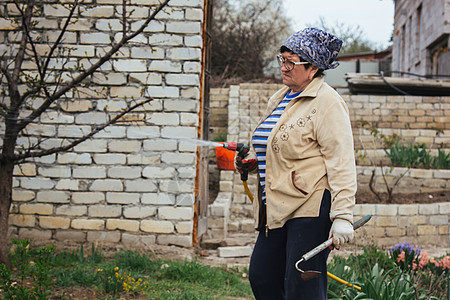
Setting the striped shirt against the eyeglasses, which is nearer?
the eyeglasses

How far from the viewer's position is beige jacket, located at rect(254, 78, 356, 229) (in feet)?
9.32

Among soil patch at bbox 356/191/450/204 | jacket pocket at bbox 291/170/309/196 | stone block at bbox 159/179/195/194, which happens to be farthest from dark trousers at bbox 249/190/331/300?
soil patch at bbox 356/191/450/204

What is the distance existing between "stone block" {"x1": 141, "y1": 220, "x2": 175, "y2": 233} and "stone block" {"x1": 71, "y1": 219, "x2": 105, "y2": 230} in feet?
1.79

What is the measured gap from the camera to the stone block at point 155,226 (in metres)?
6.65

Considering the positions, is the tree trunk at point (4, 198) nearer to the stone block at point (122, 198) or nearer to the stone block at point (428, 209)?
the stone block at point (122, 198)

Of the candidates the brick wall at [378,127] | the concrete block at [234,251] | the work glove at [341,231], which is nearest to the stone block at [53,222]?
the concrete block at [234,251]

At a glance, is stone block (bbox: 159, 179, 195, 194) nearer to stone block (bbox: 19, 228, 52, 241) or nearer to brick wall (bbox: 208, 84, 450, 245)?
stone block (bbox: 19, 228, 52, 241)

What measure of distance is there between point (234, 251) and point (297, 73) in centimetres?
453

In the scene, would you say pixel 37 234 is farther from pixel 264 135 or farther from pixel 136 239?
pixel 264 135

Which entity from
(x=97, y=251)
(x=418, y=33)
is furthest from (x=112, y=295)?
(x=418, y=33)

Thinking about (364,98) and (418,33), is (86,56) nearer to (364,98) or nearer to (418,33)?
(364,98)

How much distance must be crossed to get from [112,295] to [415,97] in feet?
34.0

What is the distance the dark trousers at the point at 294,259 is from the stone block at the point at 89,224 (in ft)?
13.1

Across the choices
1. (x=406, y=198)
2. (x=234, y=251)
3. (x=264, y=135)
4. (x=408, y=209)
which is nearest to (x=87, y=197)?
(x=234, y=251)
